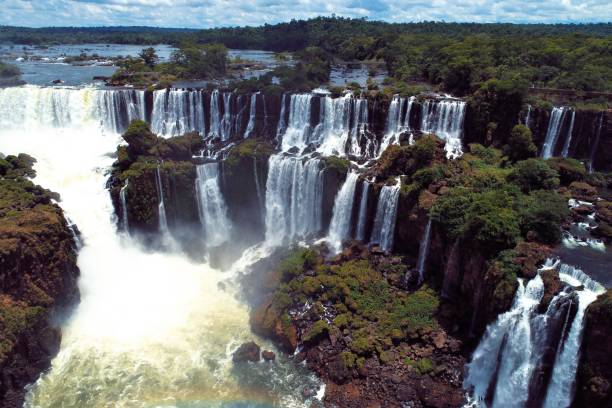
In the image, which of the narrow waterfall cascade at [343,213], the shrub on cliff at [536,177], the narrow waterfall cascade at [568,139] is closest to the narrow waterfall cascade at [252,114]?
the narrow waterfall cascade at [343,213]

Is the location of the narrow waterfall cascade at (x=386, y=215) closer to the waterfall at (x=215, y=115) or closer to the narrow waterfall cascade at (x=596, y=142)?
the narrow waterfall cascade at (x=596, y=142)

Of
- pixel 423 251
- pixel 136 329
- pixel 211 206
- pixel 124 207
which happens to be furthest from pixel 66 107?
pixel 423 251

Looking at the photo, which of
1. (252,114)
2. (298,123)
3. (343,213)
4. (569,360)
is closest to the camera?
(569,360)

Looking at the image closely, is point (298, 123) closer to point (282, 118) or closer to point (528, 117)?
point (282, 118)

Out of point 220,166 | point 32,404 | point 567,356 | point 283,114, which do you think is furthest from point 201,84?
point 567,356

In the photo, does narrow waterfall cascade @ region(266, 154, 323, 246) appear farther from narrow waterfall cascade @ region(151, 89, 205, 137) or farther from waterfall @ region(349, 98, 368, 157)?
narrow waterfall cascade @ region(151, 89, 205, 137)

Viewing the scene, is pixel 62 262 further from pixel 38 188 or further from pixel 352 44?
pixel 352 44
